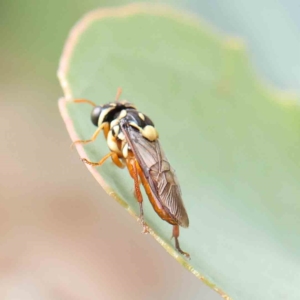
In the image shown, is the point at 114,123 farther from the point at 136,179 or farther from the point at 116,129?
the point at 136,179

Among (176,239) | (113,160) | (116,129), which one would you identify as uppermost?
(116,129)

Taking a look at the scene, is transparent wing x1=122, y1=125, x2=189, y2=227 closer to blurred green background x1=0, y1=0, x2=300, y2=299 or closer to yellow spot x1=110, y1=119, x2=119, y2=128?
yellow spot x1=110, y1=119, x2=119, y2=128

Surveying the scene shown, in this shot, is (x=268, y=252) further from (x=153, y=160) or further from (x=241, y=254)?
(x=153, y=160)

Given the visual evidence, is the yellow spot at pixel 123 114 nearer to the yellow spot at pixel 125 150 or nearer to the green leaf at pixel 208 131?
the yellow spot at pixel 125 150

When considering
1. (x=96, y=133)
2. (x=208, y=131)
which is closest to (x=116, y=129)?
(x=96, y=133)

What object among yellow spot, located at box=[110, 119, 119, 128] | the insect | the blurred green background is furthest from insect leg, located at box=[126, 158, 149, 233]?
the blurred green background

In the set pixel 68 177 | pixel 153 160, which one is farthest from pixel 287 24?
pixel 68 177
